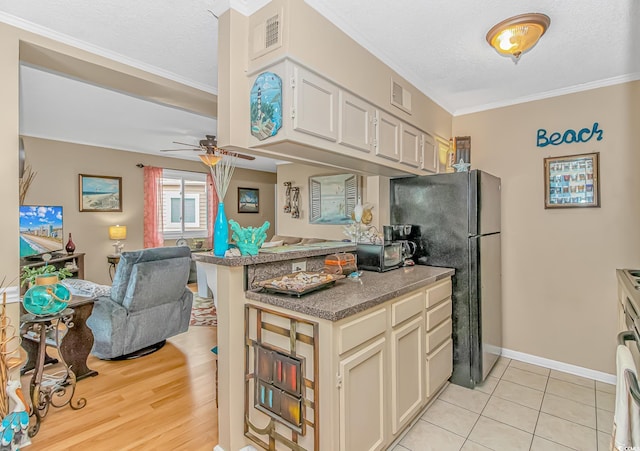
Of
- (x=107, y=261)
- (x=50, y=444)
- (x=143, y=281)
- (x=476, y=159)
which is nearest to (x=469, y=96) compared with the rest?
(x=476, y=159)

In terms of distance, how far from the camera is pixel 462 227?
2535 mm

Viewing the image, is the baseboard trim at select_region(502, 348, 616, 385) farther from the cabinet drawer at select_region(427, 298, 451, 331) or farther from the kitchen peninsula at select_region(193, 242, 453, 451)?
the kitchen peninsula at select_region(193, 242, 453, 451)

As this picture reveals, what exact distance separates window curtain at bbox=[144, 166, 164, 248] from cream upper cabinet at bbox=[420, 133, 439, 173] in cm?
492

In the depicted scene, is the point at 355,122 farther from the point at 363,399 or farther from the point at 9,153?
the point at 9,153

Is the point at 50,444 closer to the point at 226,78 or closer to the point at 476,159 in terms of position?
the point at 226,78

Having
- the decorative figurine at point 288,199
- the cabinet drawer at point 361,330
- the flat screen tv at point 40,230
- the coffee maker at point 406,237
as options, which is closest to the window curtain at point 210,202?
the decorative figurine at point 288,199

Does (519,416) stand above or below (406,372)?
below

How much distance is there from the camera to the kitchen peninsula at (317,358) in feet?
4.72

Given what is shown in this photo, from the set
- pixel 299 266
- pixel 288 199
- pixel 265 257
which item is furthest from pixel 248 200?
pixel 265 257

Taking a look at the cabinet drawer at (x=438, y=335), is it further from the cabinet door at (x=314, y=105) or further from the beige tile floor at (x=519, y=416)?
the cabinet door at (x=314, y=105)

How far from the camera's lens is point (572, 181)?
277cm

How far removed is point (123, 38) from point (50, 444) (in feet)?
8.10

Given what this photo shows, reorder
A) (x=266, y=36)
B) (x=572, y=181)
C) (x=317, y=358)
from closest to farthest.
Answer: (x=317, y=358)
(x=266, y=36)
(x=572, y=181)

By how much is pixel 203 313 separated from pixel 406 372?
3337 millimetres
